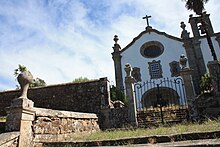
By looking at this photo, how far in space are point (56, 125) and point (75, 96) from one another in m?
4.62

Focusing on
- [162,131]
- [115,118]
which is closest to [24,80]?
[162,131]

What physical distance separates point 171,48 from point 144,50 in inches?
112

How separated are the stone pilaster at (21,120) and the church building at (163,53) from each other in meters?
14.3

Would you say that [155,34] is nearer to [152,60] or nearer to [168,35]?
[168,35]

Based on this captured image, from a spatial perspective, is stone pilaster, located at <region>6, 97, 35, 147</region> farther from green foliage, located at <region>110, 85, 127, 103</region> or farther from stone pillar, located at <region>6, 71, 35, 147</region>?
green foliage, located at <region>110, 85, 127, 103</region>

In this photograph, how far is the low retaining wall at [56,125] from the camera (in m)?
5.21

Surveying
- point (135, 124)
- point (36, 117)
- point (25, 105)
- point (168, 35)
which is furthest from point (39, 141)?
point (168, 35)

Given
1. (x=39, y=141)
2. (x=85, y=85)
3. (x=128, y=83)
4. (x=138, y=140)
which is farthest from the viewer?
(x=85, y=85)

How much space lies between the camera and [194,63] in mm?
Answer: 18906

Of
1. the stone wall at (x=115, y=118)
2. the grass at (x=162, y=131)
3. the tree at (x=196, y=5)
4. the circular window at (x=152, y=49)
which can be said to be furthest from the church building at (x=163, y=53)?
the grass at (x=162, y=131)

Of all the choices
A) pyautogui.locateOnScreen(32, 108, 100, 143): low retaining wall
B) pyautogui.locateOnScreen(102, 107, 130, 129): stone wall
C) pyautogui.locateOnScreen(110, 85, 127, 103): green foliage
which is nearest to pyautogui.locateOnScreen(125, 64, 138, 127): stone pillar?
pyautogui.locateOnScreen(102, 107, 130, 129): stone wall

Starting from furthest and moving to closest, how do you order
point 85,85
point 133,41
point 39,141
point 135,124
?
point 133,41, point 85,85, point 135,124, point 39,141

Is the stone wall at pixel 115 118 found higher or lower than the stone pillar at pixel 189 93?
lower

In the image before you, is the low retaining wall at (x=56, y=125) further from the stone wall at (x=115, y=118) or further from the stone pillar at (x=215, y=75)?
the stone pillar at (x=215, y=75)
